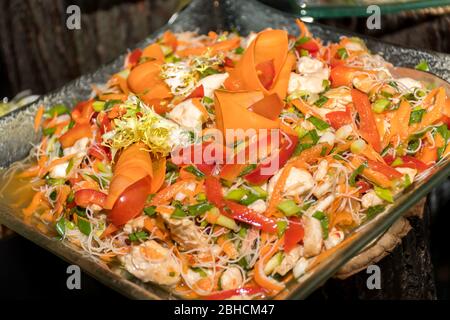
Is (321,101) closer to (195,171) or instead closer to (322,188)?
(322,188)

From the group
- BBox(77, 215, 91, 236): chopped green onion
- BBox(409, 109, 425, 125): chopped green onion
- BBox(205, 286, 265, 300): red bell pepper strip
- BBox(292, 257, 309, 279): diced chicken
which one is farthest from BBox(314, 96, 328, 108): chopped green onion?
BBox(77, 215, 91, 236): chopped green onion

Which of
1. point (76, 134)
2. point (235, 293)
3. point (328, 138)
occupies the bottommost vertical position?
point (235, 293)

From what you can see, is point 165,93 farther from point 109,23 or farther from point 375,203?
point 109,23

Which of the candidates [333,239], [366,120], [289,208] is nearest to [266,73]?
[366,120]

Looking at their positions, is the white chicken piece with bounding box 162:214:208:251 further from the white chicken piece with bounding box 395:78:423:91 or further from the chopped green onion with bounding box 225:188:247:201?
the white chicken piece with bounding box 395:78:423:91

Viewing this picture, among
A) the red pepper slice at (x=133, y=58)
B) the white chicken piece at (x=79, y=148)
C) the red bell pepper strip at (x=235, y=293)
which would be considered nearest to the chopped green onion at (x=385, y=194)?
the red bell pepper strip at (x=235, y=293)
